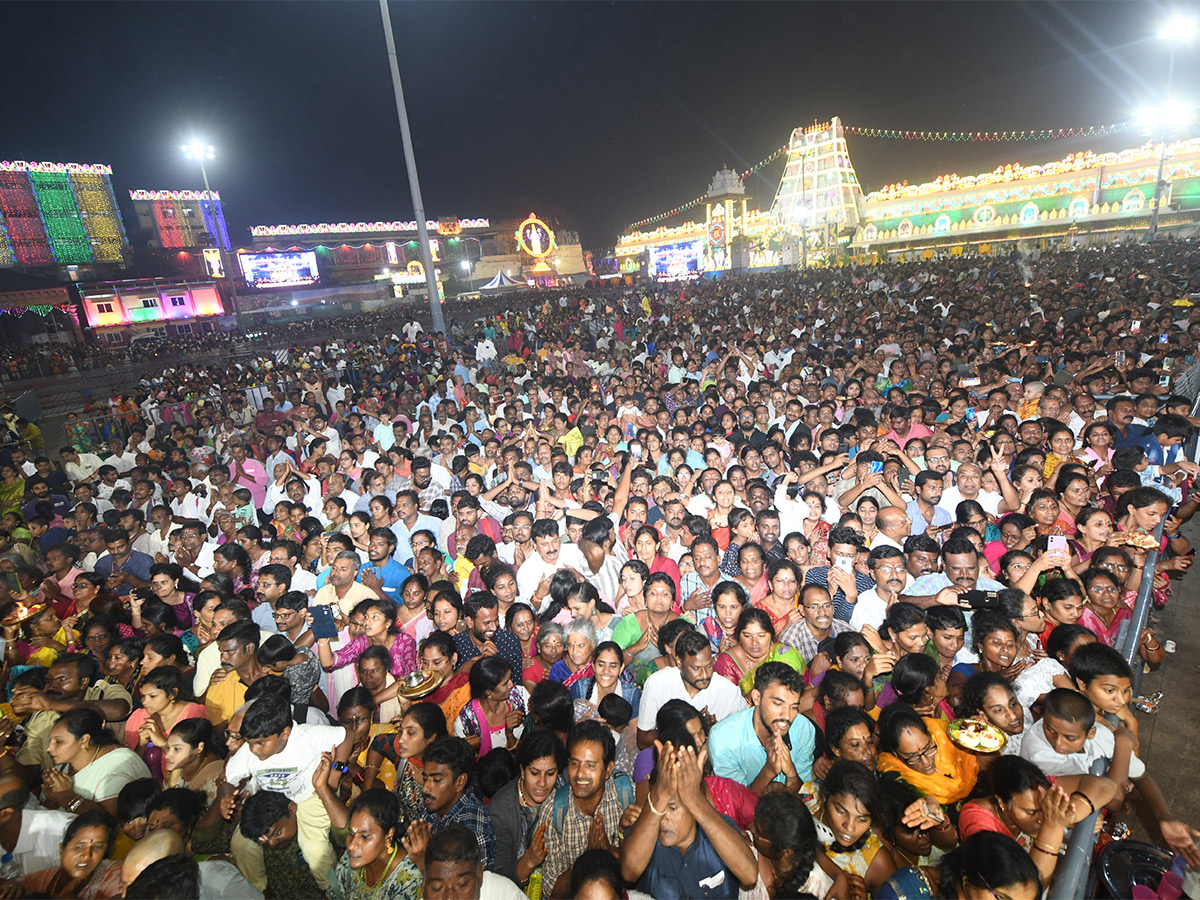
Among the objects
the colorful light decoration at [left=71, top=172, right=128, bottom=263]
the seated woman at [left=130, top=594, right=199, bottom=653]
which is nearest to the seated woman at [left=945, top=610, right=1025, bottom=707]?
the seated woman at [left=130, top=594, right=199, bottom=653]

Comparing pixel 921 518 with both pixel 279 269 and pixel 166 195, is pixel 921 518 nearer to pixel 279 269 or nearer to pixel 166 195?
pixel 279 269

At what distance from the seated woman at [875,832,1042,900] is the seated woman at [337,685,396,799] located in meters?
2.42

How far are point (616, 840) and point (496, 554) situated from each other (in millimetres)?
2661

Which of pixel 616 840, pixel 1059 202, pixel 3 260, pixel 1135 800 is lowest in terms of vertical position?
pixel 1135 800

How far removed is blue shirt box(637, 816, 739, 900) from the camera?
7.20 feet

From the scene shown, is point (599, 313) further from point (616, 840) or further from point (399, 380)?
point (616, 840)

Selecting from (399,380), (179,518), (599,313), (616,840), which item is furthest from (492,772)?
(599,313)

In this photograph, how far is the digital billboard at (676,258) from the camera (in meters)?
66.1

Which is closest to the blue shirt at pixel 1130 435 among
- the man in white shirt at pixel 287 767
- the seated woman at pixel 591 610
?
the seated woman at pixel 591 610

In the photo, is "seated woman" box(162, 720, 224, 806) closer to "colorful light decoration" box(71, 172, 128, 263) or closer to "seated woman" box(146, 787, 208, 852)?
"seated woman" box(146, 787, 208, 852)

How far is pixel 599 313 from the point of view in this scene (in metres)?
21.1

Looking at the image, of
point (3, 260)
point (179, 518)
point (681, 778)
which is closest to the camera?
point (681, 778)

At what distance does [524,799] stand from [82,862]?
1.94 m

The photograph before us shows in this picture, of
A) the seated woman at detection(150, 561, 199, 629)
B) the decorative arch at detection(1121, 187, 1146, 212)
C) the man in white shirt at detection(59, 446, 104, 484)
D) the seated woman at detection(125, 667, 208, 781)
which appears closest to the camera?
the seated woman at detection(125, 667, 208, 781)
